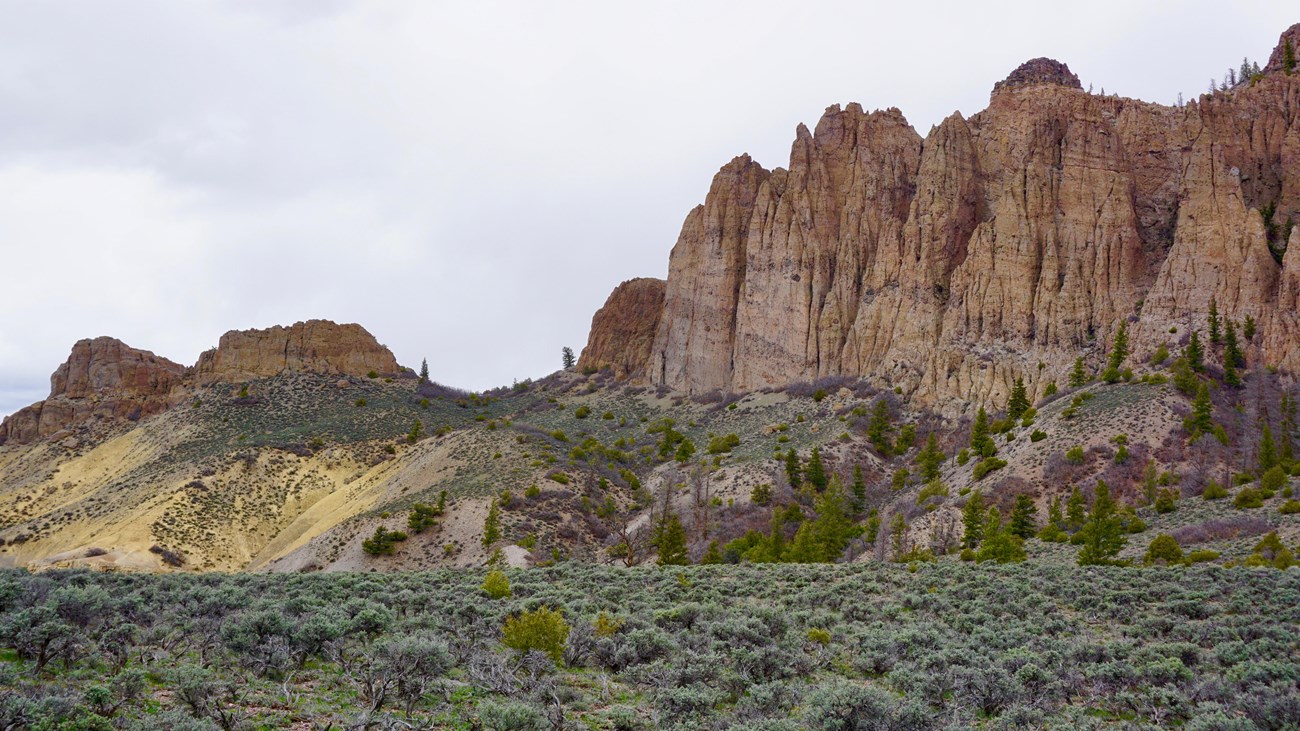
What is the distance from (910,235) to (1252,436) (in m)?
40.1

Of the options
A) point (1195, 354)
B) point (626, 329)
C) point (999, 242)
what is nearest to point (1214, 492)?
point (1195, 354)

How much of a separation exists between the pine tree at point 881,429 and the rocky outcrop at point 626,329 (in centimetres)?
4519

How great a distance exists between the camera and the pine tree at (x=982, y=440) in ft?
211

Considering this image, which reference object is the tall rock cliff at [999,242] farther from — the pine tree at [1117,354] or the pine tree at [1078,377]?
the pine tree at [1078,377]

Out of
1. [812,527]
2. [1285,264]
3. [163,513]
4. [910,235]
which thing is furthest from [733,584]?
[910,235]

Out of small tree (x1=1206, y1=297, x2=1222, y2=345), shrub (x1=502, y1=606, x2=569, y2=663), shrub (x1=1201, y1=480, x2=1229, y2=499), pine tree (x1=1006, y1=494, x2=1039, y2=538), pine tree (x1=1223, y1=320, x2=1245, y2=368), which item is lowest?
shrub (x1=502, y1=606, x2=569, y2=663)

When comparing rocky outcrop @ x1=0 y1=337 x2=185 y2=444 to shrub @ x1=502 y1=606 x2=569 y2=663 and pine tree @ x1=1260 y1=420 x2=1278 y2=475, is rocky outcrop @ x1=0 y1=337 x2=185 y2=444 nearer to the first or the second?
shrub @ x1=502 y1=606 x2=569 y2=663

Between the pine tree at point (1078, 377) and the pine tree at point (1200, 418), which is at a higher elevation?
the pine tree at point (1078, 377)

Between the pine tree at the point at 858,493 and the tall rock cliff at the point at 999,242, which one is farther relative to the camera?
the tall rock cliff at the point at 999,242

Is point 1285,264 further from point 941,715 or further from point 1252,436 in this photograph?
point 941,715

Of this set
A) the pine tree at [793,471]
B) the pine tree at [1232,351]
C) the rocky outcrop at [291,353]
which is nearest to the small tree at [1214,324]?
the pine tree at [1232,351]

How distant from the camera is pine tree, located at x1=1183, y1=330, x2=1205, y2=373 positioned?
6588cm

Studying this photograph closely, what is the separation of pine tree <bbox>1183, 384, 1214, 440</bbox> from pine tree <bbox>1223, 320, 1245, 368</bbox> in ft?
29.5

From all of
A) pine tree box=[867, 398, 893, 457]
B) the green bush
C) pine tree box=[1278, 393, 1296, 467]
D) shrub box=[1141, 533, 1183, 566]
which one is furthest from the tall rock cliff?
shrub box=[1141, 533, 1183, 566]
